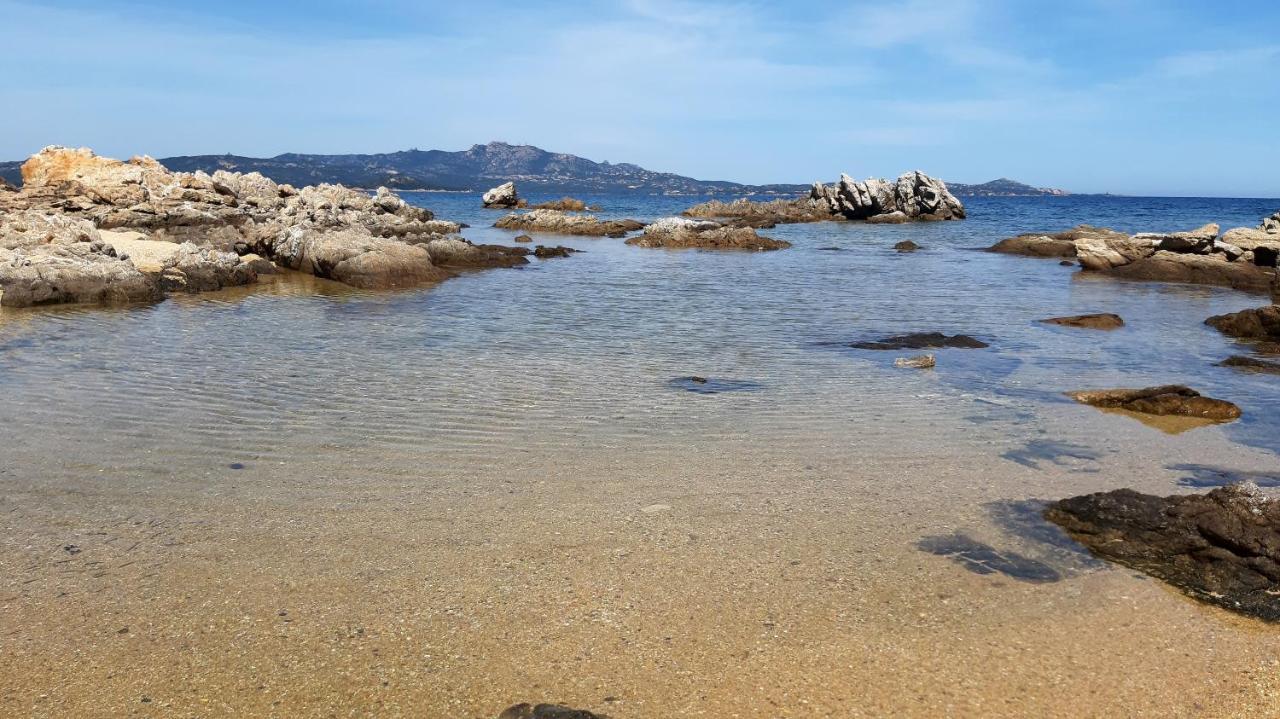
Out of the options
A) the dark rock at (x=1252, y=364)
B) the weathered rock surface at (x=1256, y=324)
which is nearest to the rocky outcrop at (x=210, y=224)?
the dark rock at (x=1252, y=364)

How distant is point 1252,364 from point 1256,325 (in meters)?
3.64

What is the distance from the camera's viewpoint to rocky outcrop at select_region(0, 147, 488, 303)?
22.3 meters

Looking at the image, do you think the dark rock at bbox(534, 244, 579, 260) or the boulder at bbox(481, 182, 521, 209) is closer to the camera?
the dark rock at bbox(534, 244, 579, 260)

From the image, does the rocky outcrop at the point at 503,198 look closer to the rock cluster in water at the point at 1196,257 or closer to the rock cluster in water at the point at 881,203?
the rock cluster in water at the point at 881,203

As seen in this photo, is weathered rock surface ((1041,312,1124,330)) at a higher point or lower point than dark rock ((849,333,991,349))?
higher

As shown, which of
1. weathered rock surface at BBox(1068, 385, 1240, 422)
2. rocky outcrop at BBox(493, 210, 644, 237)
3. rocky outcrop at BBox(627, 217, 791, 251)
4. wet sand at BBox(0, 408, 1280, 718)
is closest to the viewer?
wet sand at BBox(0, 408, 1280, 718)

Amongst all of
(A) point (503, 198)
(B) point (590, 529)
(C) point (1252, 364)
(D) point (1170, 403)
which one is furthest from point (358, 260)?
(A) point (503, 198)

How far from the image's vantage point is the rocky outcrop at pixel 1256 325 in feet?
51.2

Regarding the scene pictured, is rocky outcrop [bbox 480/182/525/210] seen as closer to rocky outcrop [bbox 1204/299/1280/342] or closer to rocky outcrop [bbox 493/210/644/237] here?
rocky outcrop [bbox 493/210/644/237]

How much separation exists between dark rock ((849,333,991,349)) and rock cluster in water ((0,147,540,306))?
1379cm

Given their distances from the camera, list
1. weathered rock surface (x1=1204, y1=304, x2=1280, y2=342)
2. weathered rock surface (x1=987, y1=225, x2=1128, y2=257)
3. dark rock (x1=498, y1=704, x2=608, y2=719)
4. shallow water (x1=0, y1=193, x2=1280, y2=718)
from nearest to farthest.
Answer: dark rock (x1=498, y1=704, x2=608, y2=719) → shallow water (x1=0, y1=193, x2=1280, y2=718) → weathered rock surface (x1=1204, y1=304, x2=1280, y2=342) → weathered rock surface (x1=987, y1=225, x2=1128, y2=257)

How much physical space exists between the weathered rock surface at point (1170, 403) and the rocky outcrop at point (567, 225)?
40.9 meters


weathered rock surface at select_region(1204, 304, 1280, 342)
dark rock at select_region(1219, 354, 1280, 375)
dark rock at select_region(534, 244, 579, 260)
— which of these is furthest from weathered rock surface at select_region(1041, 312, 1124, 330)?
dark rock at select_region(534, 244, 579, 260)

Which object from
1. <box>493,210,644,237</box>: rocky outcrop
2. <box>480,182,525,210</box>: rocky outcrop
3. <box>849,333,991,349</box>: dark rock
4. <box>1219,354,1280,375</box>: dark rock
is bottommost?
<box>849,333,991,349</box>: dark rock
